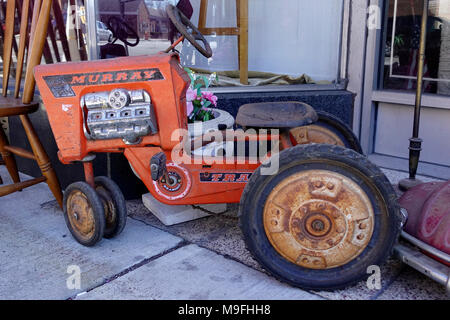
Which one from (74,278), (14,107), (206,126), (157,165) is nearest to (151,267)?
(74,278)

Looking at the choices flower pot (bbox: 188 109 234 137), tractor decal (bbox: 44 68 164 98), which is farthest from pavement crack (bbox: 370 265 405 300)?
tractor decal (bbox: 44 68 164 98)

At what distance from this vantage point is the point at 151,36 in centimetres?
323

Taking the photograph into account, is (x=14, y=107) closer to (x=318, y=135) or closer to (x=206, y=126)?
(x=206, y=126)

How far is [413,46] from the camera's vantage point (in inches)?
126

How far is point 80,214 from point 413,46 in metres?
2.56

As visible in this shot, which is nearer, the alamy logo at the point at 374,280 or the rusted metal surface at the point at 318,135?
the alamy logo at the point at 374,280

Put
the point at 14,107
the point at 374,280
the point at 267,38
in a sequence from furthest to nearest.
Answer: the point at 267,38 < the point at 14,107 < the point at 374,280

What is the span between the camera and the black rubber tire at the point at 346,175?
5.43 ft

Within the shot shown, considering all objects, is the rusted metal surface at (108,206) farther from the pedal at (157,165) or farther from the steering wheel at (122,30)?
the steering wheel at (122,30)

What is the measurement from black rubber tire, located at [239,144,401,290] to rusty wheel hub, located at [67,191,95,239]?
2.71 feet

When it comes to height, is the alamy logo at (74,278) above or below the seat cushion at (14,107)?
below

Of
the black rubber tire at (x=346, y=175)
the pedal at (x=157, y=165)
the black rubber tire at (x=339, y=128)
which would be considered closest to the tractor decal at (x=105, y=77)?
the pedal at (x=157, y=165)

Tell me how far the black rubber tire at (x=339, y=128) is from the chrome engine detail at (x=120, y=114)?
1.06 meters

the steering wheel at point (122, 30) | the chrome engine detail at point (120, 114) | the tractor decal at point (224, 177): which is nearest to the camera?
the chrome engine detail at point (120, 114)
